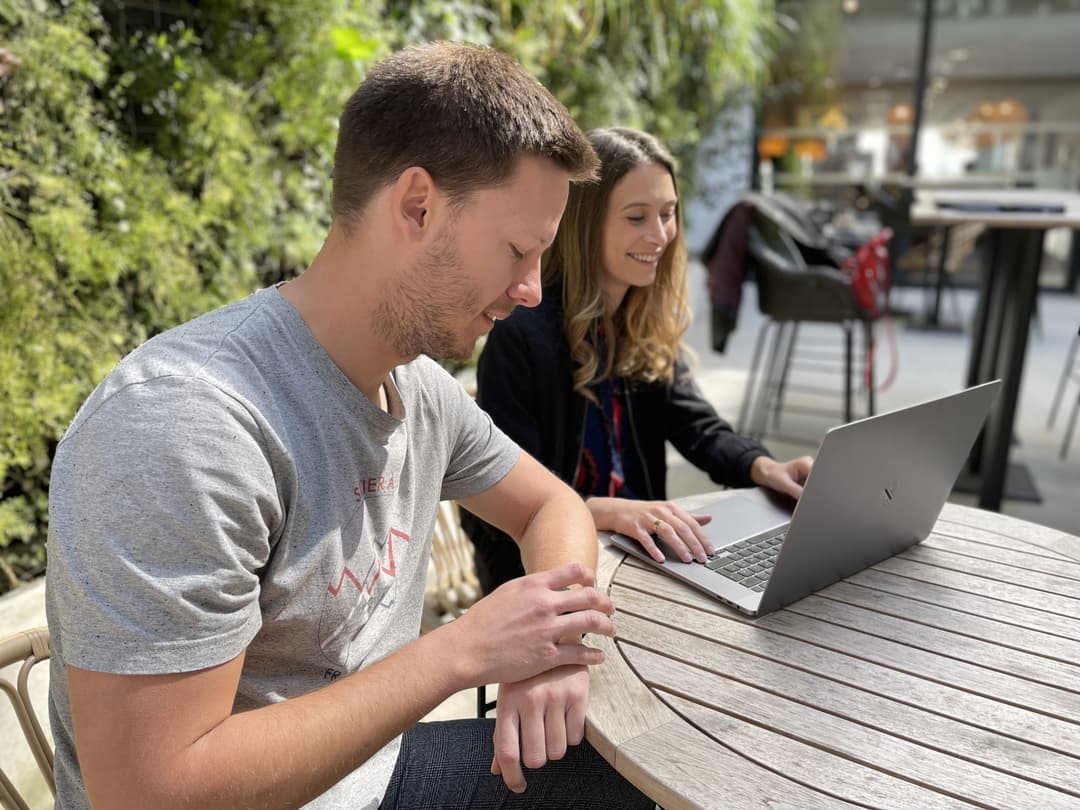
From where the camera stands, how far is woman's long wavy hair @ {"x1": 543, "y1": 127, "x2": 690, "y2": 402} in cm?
187

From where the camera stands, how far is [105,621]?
2.41ft

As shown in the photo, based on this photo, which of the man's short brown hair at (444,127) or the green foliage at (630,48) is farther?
the green foliage at (630,48)

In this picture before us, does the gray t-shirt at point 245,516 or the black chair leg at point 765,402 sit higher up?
the gray t-shirt at point 245,516

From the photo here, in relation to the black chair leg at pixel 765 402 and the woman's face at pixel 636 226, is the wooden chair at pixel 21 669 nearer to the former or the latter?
the woman's face at pixel 636 226

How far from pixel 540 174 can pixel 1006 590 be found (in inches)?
36.0

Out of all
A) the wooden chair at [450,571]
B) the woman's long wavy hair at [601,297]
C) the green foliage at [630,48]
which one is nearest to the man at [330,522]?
the woman's long wavy hair at [601,297]

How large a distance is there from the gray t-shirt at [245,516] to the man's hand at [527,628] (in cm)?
17

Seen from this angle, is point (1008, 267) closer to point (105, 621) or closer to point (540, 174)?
point (540, 174)

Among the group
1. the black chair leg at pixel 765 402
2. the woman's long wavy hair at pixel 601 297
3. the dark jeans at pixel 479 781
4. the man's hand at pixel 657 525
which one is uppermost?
the woman's long wavy hair at pixel 601 297

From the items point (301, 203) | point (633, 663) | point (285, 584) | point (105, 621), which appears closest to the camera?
point (105, 621)

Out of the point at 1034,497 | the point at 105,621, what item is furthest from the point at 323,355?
the point at 1034,497

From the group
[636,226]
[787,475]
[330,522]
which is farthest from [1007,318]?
[330,522]

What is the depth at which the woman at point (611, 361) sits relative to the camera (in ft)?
5.87

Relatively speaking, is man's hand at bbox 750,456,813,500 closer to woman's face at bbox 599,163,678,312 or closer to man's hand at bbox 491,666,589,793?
woman's face at bbox 599,163,678,312
